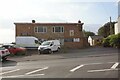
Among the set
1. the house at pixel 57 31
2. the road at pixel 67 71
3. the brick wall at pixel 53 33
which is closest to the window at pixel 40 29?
the house at pixel 57 31

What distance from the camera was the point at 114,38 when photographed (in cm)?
5334

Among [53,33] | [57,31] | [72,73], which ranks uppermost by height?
[57,31]

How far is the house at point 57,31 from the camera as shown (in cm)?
5775

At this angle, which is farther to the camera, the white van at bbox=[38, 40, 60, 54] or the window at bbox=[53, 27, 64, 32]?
the window at bbox=[53, 27, 64, 32]

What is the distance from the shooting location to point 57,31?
5881 cm

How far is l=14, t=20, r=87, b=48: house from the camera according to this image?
5775cm

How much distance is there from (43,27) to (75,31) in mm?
6088

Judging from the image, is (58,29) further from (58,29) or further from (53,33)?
(53,33)

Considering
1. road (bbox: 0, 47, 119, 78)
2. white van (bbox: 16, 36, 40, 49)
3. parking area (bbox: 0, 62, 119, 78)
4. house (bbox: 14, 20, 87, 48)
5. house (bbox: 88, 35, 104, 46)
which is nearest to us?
parking area (bbox: 0, 62, 119, 78)

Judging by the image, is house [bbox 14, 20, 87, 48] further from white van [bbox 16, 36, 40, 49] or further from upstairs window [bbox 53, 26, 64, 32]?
white van [bbox 16, 36, 40, 49]

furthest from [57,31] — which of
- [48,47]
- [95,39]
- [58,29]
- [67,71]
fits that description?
[67,71]

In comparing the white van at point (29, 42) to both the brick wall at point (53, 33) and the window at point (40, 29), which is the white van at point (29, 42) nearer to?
the brick wall at point (53, 33)

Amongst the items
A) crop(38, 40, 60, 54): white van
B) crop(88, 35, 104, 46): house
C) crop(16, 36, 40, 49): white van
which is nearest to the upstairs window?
crop(16, 36, 40, 49): white van

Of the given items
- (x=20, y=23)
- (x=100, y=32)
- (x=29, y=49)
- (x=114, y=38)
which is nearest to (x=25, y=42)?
(x=29, y=49)
